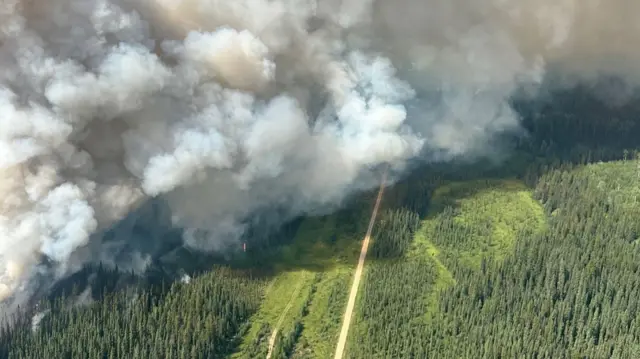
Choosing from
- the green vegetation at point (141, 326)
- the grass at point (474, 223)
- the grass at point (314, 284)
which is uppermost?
the grass at point (474, 223)

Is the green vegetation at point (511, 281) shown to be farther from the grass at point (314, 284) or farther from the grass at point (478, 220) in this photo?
the grass at point (314, 284)

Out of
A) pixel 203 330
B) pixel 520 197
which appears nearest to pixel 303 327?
pixel 203 330

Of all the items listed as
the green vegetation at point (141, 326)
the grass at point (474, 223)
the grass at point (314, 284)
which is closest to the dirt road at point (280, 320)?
the grass at point (314, 284)

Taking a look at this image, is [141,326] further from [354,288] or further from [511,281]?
[511,281]

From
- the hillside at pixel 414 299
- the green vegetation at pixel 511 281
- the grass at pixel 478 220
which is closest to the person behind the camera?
the hillside at pixel 414 299

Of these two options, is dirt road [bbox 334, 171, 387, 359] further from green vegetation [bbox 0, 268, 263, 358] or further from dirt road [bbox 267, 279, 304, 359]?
green vegetation [bbox 0, 268, 263, 358]

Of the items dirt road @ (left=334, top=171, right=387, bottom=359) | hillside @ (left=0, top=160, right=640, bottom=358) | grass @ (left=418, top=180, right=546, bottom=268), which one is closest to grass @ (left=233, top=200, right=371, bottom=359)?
hillside @ (left=0, top=160, right=640, bottom=358)

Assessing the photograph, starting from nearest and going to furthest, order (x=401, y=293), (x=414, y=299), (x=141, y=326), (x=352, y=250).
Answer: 1. (x=141, y=326)
2. (x=414, y=299)
3. (x=401, y=293)
4. (x=352, y=250)

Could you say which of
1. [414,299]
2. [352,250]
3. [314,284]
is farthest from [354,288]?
[352,250]
